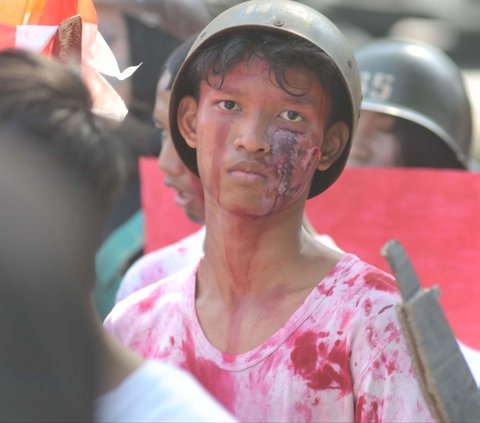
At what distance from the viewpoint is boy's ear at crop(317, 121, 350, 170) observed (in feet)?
10.9

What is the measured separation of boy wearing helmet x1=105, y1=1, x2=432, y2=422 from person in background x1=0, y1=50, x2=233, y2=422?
0.86 m

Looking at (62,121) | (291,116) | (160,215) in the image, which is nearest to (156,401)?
(62,121)

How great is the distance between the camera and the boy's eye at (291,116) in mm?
3186

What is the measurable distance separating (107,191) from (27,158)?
151 millimetres

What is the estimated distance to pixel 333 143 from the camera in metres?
3.33

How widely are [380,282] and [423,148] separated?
2.63 meters

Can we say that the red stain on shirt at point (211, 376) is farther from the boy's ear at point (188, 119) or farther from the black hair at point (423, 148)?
the black hair at point (423, 148)

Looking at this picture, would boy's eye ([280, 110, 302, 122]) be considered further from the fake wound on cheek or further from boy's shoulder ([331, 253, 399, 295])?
boy's shoulder ([331, 253, 399, 295])

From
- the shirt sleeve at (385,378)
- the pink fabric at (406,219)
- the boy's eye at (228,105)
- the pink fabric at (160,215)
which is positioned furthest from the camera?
the pink fabric at (160,215)

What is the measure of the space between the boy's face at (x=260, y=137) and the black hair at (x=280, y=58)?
0.01 m

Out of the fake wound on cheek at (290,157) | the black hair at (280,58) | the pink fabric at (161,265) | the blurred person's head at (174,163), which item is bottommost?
the pink fabric at (161,265)

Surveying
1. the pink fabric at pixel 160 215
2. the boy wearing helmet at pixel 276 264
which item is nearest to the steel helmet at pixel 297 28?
the boy wearing helmet at pixel 276 264

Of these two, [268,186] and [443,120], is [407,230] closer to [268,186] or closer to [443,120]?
[443,120]

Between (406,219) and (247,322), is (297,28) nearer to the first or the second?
(247,322)
